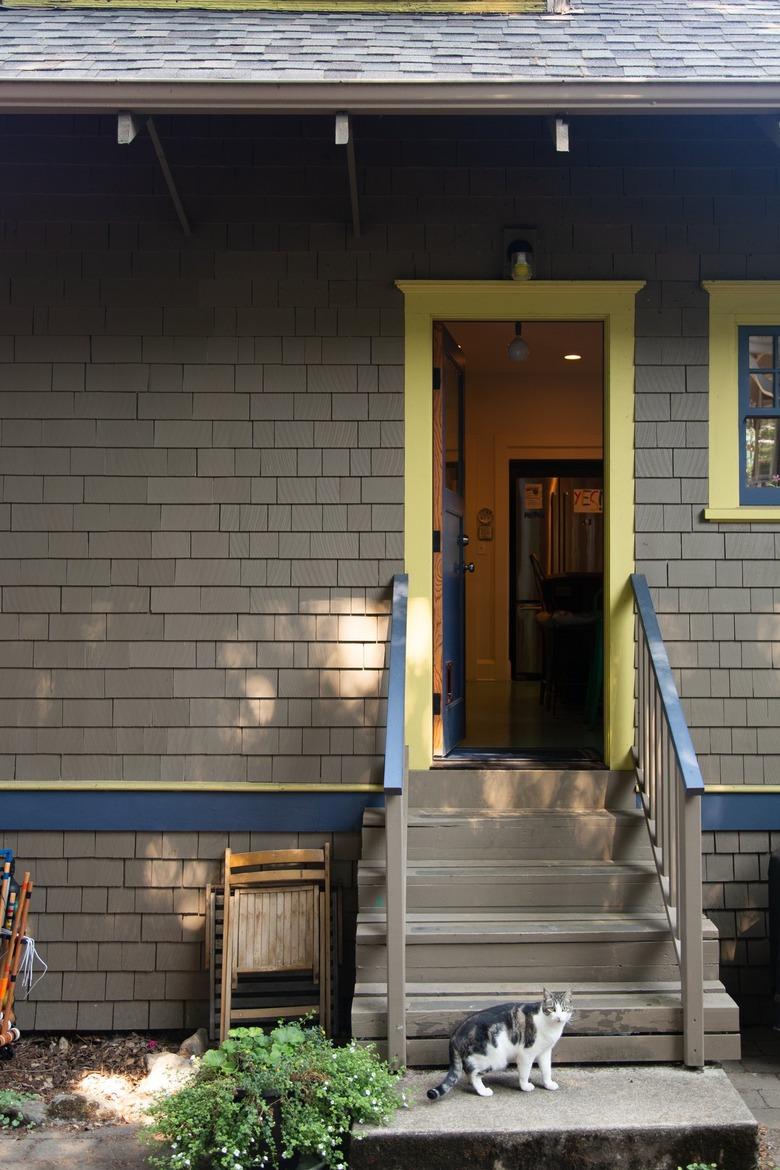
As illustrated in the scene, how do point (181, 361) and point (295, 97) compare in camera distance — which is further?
point (181, 361)

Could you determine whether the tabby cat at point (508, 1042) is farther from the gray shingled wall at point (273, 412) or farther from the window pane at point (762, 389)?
the window pane at point (762, 389)

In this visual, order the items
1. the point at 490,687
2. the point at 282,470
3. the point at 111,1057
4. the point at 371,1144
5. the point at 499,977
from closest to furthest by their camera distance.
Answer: the point at 371,1144 < the point at 499,977 < the point at 111,1057 < the point at 282,470 < the point at 490,687

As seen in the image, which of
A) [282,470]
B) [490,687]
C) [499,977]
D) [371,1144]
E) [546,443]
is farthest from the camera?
A: [546,443]

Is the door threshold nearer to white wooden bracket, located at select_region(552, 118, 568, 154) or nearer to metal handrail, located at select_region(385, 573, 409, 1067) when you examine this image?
metal handrail, located at select_region(385, 573, 409, 1067)

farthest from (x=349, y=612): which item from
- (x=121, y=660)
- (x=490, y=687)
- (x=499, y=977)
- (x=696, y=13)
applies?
(x=490, y=687)

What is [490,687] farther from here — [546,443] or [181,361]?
[181,361]

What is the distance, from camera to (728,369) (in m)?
5.14

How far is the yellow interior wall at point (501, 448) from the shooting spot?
378 inches

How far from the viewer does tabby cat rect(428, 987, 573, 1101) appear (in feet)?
12.3

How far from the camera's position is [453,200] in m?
5.16

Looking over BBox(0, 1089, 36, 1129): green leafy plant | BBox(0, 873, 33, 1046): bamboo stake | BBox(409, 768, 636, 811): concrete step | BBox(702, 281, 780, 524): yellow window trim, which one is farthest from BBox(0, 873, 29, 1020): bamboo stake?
BBox(702, 281, 780, 524): yellow window trim

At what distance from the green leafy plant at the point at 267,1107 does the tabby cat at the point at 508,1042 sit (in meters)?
0.24

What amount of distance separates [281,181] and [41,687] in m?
2.58

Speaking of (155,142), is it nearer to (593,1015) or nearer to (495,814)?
(495,814)
